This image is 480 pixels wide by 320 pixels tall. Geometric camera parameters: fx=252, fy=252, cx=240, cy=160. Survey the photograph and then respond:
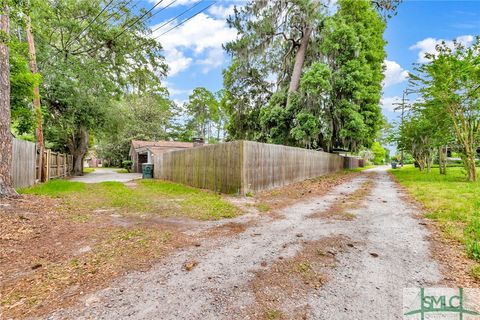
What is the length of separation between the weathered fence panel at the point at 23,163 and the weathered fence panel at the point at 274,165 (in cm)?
738

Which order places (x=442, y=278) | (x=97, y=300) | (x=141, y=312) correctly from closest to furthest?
(x=141, y=312) < (x=97, y=300) < (x=442, y=278)

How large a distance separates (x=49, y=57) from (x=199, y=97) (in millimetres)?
31524

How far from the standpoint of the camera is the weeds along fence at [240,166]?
26.6 ft

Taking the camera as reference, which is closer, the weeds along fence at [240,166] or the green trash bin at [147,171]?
the weeds along fence at [240,166]

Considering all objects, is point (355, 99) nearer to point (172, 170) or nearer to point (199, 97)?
point (172, 170)

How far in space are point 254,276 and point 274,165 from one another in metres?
7.55

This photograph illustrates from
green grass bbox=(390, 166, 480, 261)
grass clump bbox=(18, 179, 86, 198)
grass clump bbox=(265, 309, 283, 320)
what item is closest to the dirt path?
grass clump bbox=(265, 309, 283, 320)

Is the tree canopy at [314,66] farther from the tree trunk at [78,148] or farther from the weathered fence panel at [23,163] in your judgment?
the tree trunk at [78,148]

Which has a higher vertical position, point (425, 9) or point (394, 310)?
point (425, 9)

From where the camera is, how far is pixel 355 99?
1583 centimetres

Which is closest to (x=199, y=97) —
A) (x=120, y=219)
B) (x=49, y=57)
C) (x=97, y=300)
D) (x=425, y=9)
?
(x=49, y=57)

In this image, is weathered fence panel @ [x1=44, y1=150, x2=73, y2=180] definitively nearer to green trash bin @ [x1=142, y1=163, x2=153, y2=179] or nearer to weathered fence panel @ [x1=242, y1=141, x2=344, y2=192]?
green trash bin @ [x1=142, y1=163, x2=153, y2=179]

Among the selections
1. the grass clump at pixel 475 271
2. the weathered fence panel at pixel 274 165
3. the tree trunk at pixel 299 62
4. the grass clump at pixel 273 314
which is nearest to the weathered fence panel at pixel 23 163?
the weathered fence panel at pixel 274 165

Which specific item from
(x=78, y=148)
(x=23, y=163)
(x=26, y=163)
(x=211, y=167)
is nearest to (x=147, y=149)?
(x=78, y=148)
